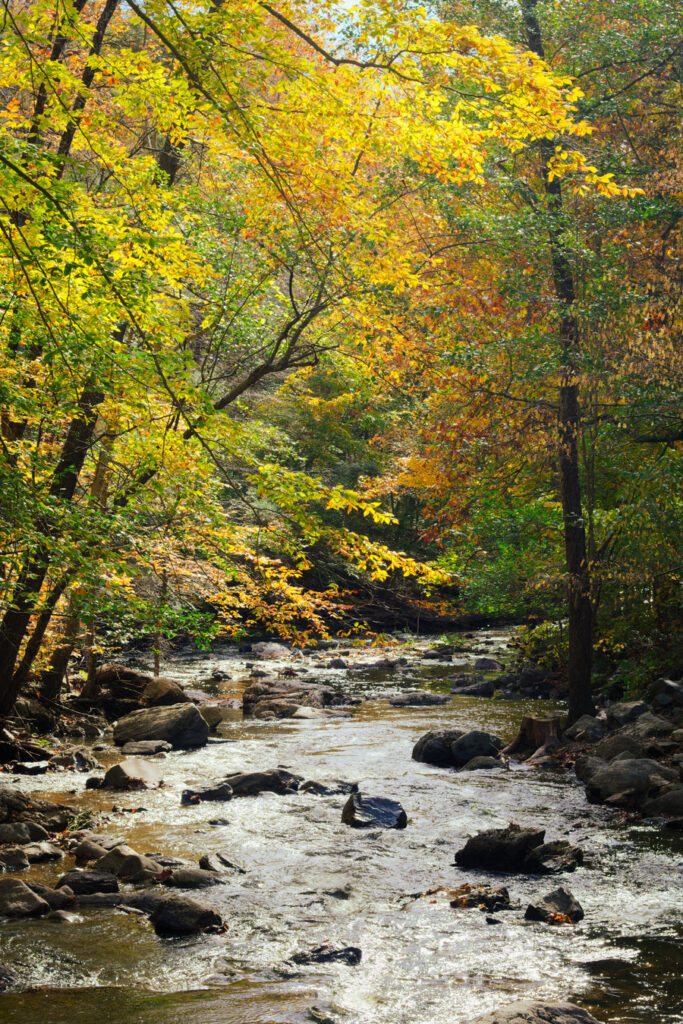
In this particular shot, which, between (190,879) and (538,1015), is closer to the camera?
(538,1015)

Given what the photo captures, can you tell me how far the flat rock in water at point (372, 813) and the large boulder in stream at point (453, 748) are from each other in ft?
9.01

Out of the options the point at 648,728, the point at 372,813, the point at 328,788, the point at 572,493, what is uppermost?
the point at 572,493

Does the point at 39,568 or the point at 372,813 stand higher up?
the point at 39,568

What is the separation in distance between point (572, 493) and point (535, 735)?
13.2 feet

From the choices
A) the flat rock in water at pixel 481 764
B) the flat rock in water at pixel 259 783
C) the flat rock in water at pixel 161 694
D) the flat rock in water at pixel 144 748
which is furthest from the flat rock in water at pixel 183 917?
the flat rock in water at pixel 161 694

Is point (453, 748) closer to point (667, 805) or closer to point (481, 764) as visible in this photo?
point (481, 764)

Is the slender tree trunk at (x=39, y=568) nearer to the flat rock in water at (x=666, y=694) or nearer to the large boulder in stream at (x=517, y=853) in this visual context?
the large boulder in stream at (x=517, y=853)

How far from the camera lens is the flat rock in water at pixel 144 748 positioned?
530 inches

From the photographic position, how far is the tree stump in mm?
13477

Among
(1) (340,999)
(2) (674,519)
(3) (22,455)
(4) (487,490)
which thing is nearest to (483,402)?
(4) (487,490)

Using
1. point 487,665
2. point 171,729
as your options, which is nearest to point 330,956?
point 171,729

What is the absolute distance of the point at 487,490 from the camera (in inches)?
585

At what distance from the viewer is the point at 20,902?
6902 mm

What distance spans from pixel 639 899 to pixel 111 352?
6288mm
